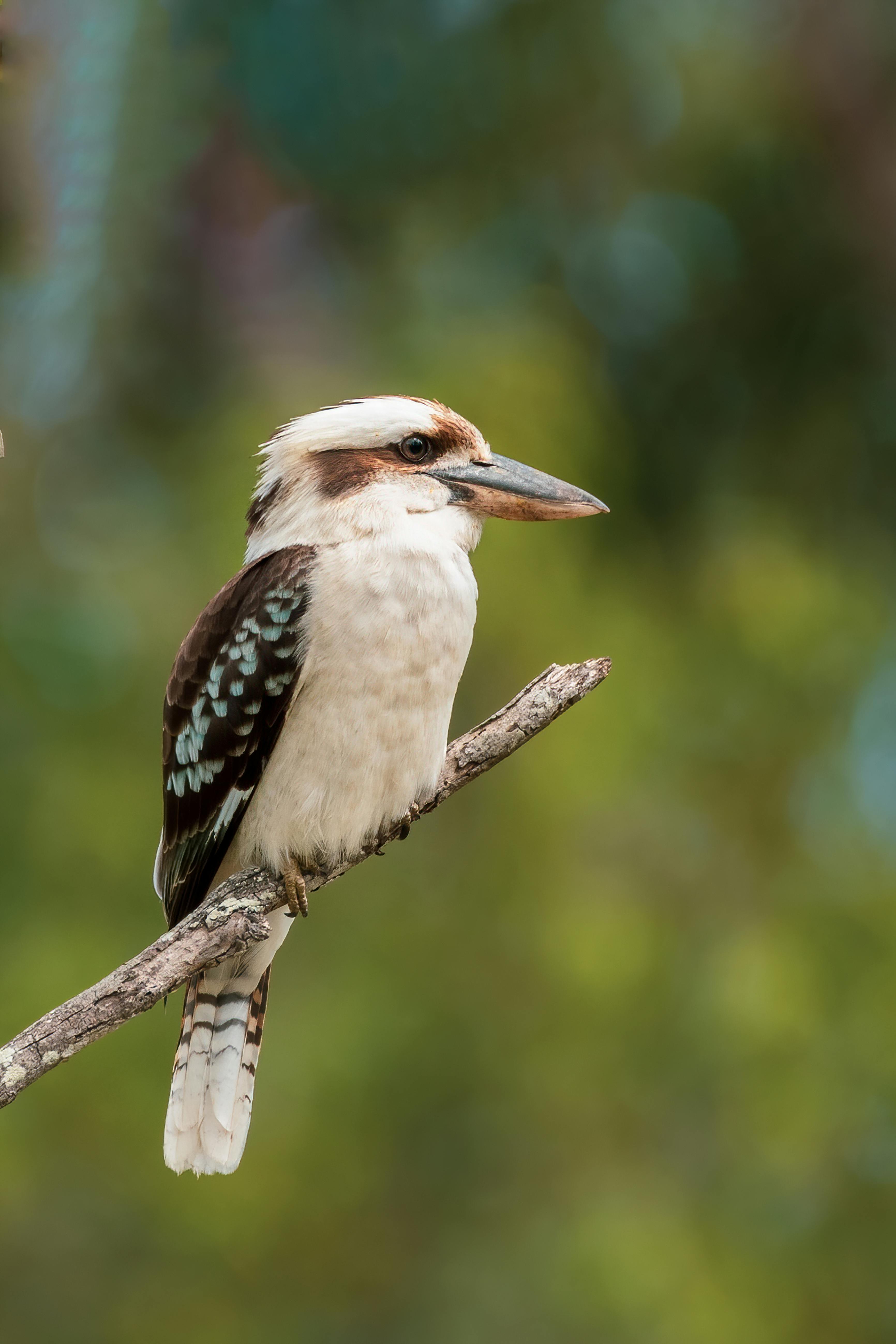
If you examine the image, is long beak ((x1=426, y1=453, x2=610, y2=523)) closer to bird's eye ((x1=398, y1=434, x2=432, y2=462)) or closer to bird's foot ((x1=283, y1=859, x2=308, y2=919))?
bird's eye ((x1=398, y1=434, x2=432, y2=462))

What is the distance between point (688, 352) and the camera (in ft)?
29.1

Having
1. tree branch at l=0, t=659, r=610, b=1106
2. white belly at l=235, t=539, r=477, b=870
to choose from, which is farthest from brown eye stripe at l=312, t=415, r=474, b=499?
tree branch at l=0, t=659, r=610, b=1106

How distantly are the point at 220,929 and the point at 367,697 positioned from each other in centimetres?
49

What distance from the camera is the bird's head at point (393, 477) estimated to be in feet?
7.89

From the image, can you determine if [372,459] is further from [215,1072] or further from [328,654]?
[215,1072]

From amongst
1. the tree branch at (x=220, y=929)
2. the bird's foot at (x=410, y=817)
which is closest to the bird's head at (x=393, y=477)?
the tree branch at (x=220, y=929)

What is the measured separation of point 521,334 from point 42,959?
3650 millimetres

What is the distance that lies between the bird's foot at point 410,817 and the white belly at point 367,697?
1cm

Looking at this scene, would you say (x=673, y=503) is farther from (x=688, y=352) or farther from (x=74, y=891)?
(x=74, y=891)

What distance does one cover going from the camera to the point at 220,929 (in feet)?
6.47

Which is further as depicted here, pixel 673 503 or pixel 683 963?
pixel 673 503

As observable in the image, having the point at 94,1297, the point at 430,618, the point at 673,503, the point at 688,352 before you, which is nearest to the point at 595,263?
the point at 688,352

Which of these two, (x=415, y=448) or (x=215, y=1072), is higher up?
(x=415, y=448)

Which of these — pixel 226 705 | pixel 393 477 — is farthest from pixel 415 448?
pixel 226 705
